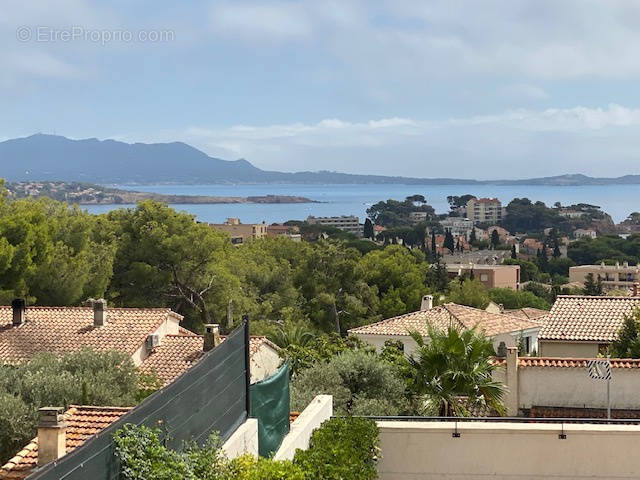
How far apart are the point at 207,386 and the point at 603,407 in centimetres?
1277

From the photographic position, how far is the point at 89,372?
13.6 m

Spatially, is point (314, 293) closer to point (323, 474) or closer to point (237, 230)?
point (323, 474)

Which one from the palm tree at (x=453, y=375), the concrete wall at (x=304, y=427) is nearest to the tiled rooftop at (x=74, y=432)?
the concrete wall at (x=304, y=427)

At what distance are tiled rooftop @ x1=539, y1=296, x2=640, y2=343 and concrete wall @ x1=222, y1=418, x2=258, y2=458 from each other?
17.6 meters

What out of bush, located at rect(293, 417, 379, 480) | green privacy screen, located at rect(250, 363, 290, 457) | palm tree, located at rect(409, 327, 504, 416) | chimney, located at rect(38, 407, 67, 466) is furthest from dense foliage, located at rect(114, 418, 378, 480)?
palm tree, located at rect(409, 327, 504, 416)

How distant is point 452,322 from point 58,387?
17599 millimetres

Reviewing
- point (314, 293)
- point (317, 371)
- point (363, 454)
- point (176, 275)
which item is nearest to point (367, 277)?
point (314, 293)

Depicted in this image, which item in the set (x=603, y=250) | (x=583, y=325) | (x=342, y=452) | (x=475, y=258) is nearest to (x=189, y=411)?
(x=342, y=452)

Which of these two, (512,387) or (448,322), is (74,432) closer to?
(512,387)

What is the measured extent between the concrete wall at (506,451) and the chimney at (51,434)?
136 inches

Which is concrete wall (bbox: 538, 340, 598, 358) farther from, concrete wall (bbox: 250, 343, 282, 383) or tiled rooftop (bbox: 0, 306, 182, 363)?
tiled rooftop (bbox: 0, 306, 182, 363)

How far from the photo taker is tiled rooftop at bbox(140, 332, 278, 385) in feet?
63.6

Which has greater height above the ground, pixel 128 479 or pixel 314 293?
pixel 128 479

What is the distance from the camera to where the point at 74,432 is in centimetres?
718
